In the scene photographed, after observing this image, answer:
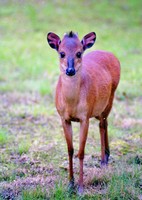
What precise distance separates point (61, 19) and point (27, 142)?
480 inches

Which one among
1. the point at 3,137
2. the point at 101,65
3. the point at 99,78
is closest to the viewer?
the point at 99,78

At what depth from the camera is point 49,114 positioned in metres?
8.71

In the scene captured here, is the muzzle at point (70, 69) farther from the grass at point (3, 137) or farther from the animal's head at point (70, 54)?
the grass at point (3, 137)

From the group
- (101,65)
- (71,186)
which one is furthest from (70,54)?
(71,186)

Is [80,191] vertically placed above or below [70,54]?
below

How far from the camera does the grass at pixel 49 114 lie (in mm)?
5426

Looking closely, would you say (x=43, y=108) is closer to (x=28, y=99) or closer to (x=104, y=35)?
(x=28, y=99)

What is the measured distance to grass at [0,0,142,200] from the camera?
17.8ft

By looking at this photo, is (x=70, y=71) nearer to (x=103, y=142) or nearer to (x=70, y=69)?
(x=70, y=69)

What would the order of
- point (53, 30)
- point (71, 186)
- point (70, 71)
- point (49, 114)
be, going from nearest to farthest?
point (70, 71), point (71, 186), point (49, 114), point (53, 30)

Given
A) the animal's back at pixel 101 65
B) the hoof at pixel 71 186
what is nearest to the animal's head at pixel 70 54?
the animal's back at pixel 101 65

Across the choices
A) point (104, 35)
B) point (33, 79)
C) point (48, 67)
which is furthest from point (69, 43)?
point (104, 35)

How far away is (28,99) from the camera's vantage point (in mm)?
9703

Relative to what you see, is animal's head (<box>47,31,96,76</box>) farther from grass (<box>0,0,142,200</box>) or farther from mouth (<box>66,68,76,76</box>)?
grass (<box>0,0,142,200</box>)
